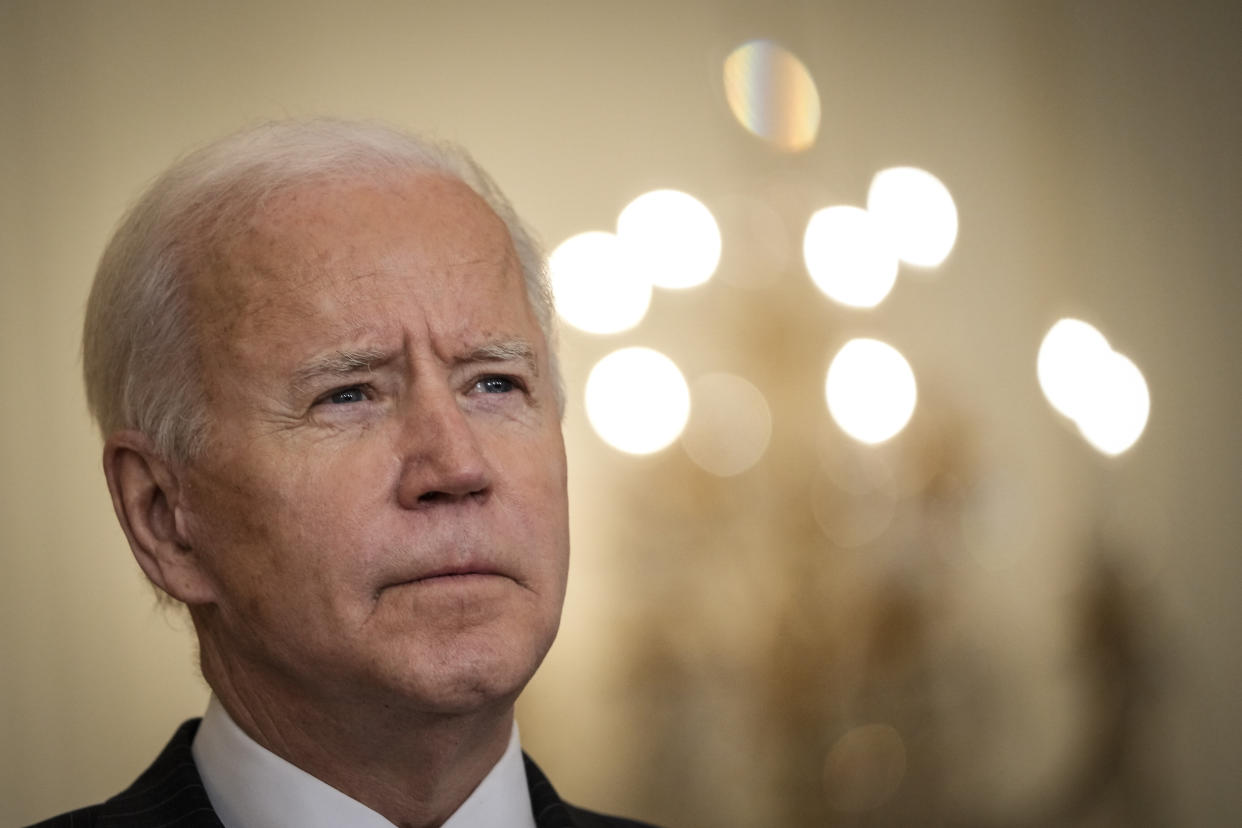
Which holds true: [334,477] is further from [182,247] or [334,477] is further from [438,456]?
[182,247]

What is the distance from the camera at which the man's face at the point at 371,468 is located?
133 centimetres

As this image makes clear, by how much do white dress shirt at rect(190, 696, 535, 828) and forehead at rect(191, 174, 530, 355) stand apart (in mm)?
473

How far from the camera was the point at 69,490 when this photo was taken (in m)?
2.75

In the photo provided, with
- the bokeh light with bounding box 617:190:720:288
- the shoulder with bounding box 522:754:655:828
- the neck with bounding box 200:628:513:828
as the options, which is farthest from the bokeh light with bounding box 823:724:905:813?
the neck with bounding box 200:628:513:828

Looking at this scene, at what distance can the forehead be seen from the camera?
55.5 inches

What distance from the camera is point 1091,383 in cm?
357

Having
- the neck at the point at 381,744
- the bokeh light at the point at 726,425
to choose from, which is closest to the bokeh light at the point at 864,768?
the bokeh light at the point at 726,425

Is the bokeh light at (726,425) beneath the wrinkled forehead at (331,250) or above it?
beneath

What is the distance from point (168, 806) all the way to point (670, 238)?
2.33 metres

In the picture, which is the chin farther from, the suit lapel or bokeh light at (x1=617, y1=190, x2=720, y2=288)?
bokeh light at (x1=617, y1=190, x2=720, y2=288)

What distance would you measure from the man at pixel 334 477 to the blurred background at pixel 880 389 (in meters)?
1.71

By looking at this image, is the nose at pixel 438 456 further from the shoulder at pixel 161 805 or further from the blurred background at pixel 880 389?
the blurred background at pixel 880 389

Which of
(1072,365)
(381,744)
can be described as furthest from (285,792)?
(1072,365)

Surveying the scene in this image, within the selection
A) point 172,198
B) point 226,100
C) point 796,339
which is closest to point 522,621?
point 172,198
